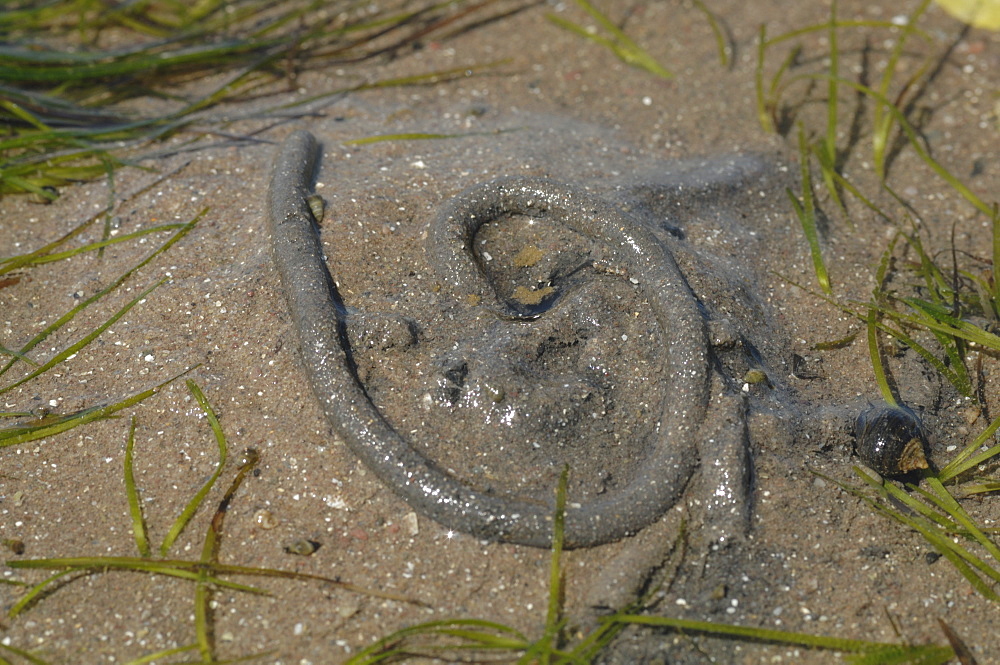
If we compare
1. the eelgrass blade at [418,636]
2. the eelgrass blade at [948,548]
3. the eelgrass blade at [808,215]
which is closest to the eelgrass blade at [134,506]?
the eelgrass blade at [418,636]

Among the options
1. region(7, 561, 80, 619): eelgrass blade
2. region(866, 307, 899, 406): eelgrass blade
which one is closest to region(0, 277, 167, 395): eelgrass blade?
region(7, 561, 80, 619): eelgrass blade

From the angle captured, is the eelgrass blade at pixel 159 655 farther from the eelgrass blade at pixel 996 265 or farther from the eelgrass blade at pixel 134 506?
the eelgrass blade at pixel 996 265

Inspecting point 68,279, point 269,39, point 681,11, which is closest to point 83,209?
point 68,279

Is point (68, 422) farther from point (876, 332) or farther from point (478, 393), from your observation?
point (876, 332)

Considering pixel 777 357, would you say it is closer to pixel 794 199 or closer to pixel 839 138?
pixel 794 199

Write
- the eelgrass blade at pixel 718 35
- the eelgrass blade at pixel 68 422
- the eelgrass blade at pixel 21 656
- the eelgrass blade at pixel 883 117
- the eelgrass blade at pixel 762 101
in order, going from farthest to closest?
the eelgrass blade at pixel 718 35, the eelgrass blade at pixel 762 101, the eelgrass blade at pixel 883 117, the eelgrass blade at pixel 68 422, the eelgrass blade at pixel 21 656

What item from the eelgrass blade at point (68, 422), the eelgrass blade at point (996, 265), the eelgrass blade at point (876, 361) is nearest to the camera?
the eelgrass blade at point (68, 422)
